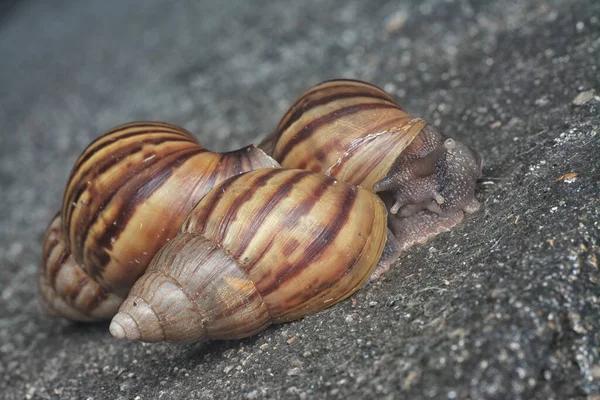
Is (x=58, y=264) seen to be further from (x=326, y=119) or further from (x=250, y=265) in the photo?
(x=326, y=119)

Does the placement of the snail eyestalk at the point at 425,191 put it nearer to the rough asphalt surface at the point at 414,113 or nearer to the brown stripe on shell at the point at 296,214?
the rough asphalt surface at the point at 414,113

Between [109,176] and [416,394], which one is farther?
[109,176]

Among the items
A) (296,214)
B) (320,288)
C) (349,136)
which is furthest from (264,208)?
(349,136)

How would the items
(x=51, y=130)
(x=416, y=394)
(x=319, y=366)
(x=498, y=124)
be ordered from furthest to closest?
1. (x=51, y=130)
2. (x=498, y=124)
3. (x=319, y=366)
4. (x=416, y=394)

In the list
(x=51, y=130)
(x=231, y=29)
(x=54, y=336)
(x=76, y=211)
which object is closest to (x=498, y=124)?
(x=76, y=211)

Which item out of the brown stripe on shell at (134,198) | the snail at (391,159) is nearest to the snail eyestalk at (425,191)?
the snail at (391,159)

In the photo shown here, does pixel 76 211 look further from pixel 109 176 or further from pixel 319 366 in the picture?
pixel 319 366

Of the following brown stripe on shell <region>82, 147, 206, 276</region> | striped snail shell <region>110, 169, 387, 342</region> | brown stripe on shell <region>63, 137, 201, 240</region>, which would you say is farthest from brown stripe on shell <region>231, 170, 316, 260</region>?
brown stripe on shell <region>63, 137, 201, 240</region>
